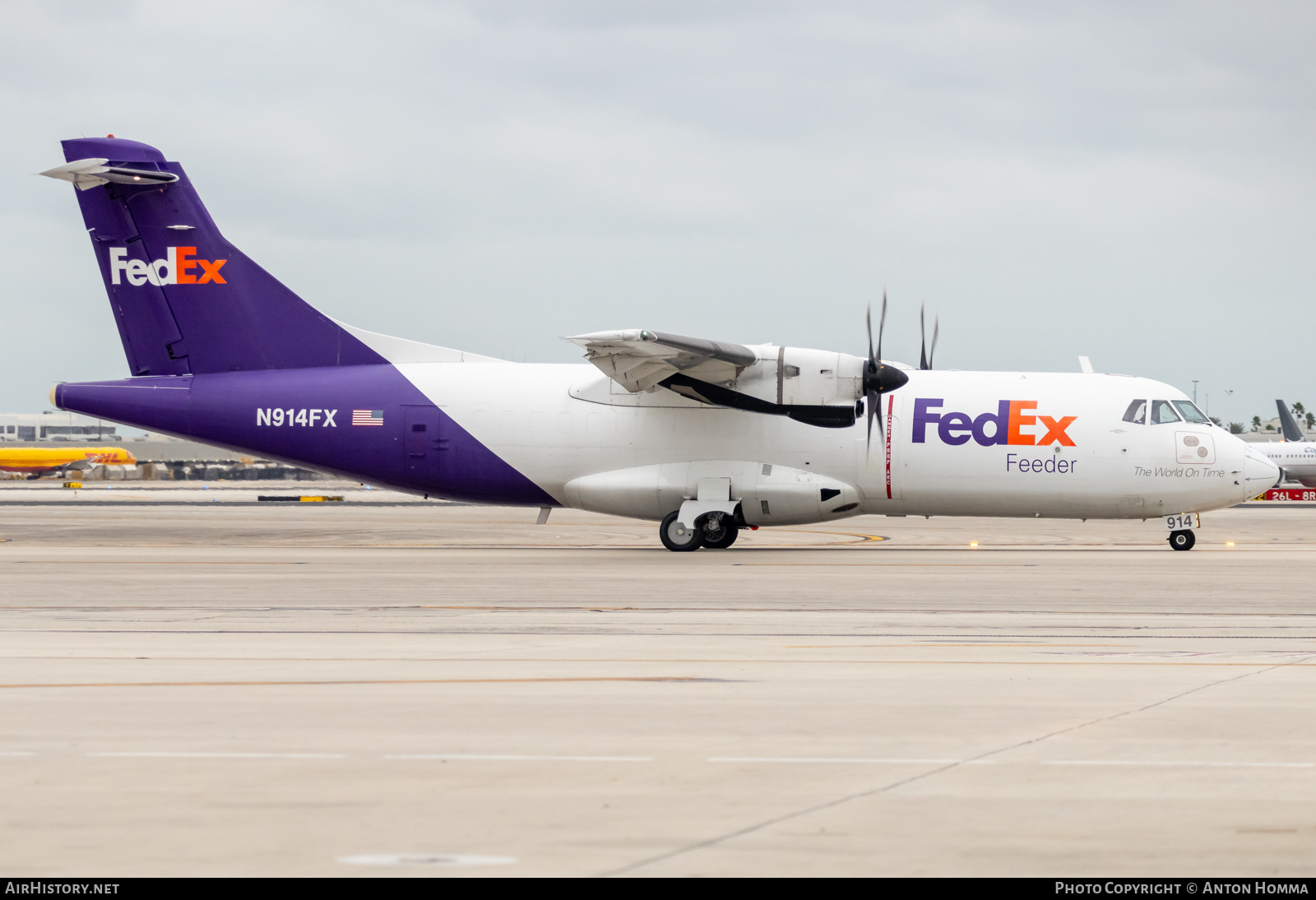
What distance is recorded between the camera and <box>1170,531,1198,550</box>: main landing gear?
2780cm

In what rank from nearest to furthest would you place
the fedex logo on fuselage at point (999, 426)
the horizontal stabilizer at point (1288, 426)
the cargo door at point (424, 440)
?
the fedex logo on fuselage at point (999, 426) < the cargo door at point (424, 440) < the horizontal stabilizer at point (1288, 426)

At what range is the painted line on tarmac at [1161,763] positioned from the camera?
23.2 feet

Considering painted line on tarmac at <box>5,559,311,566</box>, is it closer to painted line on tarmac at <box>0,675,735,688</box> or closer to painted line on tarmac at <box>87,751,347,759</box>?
painted line on tarmac at <box>0,675,735,688</box>

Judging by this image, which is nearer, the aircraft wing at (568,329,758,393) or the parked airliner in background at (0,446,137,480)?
the aircraft wing at (568,329,758,393)

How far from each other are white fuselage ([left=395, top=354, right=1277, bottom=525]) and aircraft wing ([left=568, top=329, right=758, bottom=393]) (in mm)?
857

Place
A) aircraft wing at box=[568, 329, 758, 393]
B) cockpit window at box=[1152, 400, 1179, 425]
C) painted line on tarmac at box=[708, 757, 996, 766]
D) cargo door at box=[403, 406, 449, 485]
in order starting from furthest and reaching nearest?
cargo door at box=[403, 406, 449, 485] → cockpit window at box=[1152, 400, 1179, 425] → aircraft wing at box=[568, 329, 758, 393] → painted line on tarmac at box=[708, 757, 996, 766]

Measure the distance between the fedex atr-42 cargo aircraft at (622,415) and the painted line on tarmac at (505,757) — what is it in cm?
1804

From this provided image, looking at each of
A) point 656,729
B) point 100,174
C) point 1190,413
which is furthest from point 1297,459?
point 656,729

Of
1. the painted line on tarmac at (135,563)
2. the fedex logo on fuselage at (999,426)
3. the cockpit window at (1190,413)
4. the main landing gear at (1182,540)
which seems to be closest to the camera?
the painted line on tarmac at (135,563)

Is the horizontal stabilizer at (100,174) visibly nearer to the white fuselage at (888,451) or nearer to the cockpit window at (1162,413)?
the white fuselage at (888,451)

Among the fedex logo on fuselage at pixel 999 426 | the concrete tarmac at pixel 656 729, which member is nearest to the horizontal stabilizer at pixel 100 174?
the concrete tarmac at pixel 656 729

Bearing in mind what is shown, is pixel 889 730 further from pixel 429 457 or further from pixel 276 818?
pixel 429 457

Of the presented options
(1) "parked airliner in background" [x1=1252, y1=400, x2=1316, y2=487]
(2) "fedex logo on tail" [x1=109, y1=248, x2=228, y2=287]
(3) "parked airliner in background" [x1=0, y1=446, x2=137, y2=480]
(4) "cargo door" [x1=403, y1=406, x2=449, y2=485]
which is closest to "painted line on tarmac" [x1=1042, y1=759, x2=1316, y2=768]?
(4) "cargo door" [x1=403, y1=406, x2=449, y2=485]
